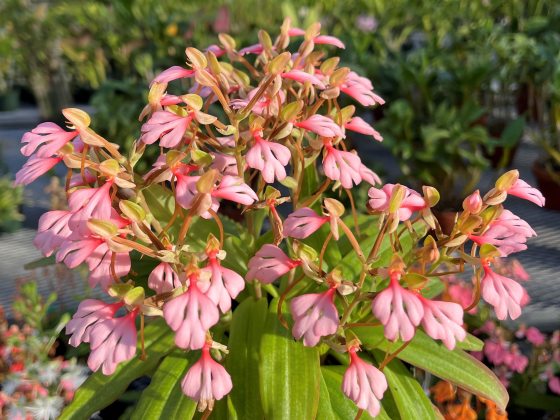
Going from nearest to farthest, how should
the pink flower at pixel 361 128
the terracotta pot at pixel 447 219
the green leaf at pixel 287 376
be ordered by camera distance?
1. the green leaf at pixel 287 376
2. the pink flower at pixel 361 128
3. the terracotta pot at pixel 447 219

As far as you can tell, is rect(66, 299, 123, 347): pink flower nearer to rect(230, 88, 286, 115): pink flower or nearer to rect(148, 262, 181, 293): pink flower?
rect(148, 262, 181, 293): pink flower

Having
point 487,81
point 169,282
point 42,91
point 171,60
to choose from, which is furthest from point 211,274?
point 42,91

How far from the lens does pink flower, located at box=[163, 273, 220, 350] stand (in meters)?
0.64

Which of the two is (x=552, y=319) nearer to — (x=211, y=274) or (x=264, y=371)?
(x=264, y=371)

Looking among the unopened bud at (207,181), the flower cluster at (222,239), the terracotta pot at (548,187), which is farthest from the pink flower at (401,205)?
the terracotta pot at (548,187)

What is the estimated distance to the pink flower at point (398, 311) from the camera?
658 millimetres

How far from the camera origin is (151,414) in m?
0.90

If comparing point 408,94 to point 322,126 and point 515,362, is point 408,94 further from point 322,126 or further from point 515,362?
point 322,126

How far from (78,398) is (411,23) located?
4.57 meters

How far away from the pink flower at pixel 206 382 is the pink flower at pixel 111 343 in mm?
76

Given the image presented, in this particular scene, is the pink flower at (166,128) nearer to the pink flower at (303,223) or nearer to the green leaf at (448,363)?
the pink flower at (303,223)

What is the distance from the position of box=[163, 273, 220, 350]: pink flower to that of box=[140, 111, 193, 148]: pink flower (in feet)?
0.66

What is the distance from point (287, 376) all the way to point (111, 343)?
11.1 inches

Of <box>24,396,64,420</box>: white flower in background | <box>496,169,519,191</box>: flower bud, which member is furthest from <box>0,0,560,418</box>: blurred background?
<box>496,169,519,191</box>: flower bud
